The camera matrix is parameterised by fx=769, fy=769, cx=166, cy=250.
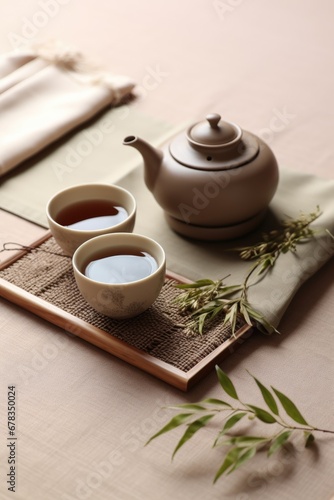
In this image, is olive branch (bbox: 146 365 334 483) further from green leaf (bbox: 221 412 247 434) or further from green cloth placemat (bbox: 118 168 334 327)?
green cloth placemat (bbox: 118 168 334 327)

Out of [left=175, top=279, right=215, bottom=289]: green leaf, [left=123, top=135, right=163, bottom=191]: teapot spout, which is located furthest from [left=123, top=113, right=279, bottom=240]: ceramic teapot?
[left=175, top=279, right=215, bottom=289]: green leaf

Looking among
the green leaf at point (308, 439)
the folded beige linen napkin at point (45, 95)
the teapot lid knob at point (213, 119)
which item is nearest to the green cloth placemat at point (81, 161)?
the folded beige linen napkin at point (45, 95)

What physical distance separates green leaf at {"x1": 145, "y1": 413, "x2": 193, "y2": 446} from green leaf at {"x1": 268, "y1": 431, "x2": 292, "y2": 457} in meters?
0.10

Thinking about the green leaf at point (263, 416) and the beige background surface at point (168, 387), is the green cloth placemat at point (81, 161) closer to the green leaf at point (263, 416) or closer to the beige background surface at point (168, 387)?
the beige background surface at point (168, 387)

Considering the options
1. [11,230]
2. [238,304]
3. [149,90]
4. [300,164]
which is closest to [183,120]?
Answer: [149,90]

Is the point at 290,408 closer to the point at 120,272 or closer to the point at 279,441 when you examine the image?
the point at 279,441

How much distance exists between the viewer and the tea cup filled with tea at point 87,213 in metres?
1.09

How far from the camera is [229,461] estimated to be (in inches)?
32.3

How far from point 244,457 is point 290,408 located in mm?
88

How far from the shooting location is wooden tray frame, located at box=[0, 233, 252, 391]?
37.4 inches

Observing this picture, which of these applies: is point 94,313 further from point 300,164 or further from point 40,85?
point 40,85

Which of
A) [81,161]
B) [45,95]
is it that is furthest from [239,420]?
[45,95]

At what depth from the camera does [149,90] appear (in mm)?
1653

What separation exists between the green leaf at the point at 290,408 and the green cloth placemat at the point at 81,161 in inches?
21.2
